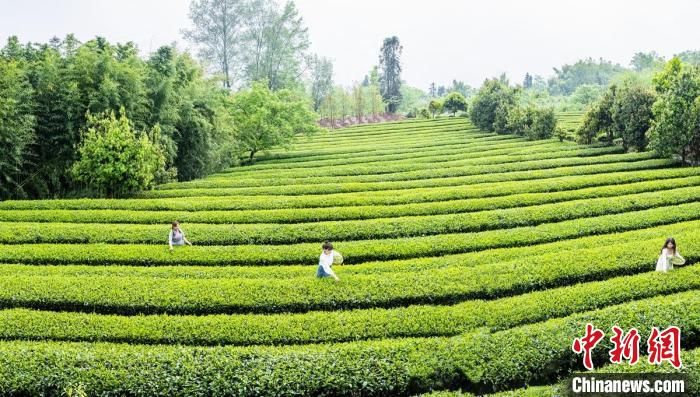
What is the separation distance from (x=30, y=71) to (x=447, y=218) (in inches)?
796

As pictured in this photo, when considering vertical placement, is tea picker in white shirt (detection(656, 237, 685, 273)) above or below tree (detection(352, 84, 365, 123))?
below

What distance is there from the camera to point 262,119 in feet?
131

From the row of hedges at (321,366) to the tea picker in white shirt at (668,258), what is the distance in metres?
3.09

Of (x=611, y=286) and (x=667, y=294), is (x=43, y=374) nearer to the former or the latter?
(x=611, y=286)

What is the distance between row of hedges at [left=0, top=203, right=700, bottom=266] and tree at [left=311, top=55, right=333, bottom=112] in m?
71.3

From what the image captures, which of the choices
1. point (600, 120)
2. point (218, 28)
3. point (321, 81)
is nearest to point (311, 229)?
point (600, 120)

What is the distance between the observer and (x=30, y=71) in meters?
24.1

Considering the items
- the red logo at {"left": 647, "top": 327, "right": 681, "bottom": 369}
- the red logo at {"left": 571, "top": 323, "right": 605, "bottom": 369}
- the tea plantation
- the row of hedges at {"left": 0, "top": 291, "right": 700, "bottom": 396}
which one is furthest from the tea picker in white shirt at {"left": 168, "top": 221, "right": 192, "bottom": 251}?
the red logo at {"left": 647, "top": 327, "right": 681, "bottom": 369}

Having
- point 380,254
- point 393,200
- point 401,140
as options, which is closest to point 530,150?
point 401,140

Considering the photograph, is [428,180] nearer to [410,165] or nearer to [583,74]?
[410,165]

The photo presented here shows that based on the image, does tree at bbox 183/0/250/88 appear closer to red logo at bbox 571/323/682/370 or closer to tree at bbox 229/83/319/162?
tree at bbox 229/83/319/162

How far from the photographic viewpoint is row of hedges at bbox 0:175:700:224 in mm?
20359

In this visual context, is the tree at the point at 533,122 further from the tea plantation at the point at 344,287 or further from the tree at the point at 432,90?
the tree at the point at 432,90

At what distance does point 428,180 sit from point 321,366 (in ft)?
63.4
